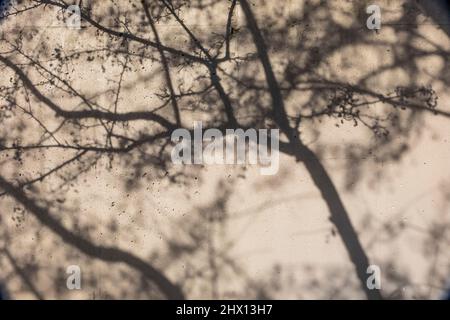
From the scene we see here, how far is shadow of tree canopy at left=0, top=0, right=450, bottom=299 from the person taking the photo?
5035 millimetres

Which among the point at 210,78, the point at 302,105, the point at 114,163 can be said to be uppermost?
the point at 210,78

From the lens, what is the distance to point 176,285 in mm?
5078

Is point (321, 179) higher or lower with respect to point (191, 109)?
lower

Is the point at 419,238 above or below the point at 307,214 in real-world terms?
below

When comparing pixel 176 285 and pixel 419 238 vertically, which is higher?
Result: pixel 419 238

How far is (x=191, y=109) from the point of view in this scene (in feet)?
16.6

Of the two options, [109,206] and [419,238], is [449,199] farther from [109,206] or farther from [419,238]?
[109,206]

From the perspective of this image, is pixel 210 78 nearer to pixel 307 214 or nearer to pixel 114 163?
pixel 114 163

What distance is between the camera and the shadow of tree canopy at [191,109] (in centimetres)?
504

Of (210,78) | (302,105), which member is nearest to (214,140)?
(210,78)
